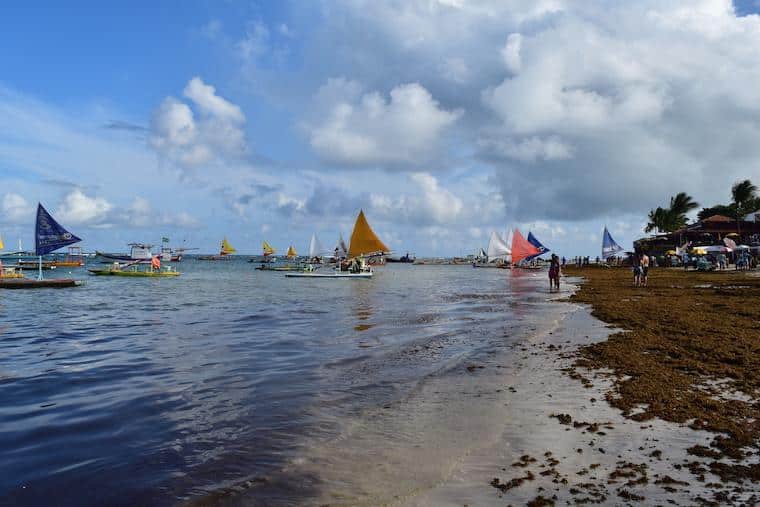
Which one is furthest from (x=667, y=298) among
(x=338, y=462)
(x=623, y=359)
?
(x=338, y=462)

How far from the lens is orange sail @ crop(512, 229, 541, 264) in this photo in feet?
239

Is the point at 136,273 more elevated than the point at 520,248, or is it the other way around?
the point at 520,248

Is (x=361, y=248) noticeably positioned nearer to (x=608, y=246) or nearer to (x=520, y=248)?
(x=520, y=248)

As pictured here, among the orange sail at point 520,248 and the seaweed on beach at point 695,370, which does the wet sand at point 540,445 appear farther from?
the orange sail at point 520,248

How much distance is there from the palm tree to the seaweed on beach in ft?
209

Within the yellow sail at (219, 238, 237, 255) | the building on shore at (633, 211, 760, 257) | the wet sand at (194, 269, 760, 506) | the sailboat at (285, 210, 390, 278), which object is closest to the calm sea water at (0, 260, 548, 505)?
the wet sand at (194, 269, 760, 506)

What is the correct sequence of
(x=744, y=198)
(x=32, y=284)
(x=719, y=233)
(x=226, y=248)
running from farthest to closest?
(x=226, y=248), (x=744, y=198), (x=719, y=233), (x=32, y=284)

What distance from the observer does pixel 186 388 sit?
8.98 metres

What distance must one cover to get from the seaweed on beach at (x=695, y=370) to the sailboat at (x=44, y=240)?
3533 cm

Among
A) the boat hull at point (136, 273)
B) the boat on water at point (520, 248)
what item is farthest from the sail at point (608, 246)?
the boat hull at point (136, 273)

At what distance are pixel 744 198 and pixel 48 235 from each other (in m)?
81.0

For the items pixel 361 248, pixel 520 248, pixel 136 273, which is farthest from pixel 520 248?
pixel 136 273

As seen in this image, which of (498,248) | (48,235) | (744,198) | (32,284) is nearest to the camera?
(32,284)

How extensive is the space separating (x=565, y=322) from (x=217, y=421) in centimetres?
1235
